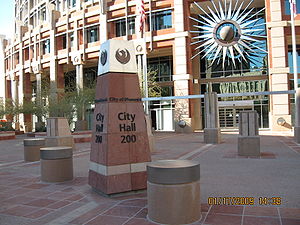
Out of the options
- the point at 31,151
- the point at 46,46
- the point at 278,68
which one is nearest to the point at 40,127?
the point at 46,46

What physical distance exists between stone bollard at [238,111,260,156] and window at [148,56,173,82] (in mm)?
23225

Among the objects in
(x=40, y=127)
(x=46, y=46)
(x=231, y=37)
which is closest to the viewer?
(x=231, y=37)

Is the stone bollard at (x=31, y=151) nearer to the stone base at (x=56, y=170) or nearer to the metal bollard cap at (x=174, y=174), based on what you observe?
the stone base at (x=56, y=170)

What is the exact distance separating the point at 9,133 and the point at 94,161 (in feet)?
81.3

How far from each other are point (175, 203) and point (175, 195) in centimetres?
12

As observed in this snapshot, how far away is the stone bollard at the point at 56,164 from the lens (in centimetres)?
733

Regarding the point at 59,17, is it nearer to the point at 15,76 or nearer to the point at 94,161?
the point at 15,76

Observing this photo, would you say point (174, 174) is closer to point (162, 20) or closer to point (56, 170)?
point (56, 170)

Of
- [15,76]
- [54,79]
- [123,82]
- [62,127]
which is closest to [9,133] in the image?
[54,79]

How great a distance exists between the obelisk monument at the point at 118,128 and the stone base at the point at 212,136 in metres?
11.4

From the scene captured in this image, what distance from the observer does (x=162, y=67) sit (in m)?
34.8

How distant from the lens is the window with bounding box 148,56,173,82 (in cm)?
3441

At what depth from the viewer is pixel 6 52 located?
50875 millimetres

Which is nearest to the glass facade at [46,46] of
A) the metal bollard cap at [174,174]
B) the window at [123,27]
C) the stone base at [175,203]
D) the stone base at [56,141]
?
the window at [123,27]
